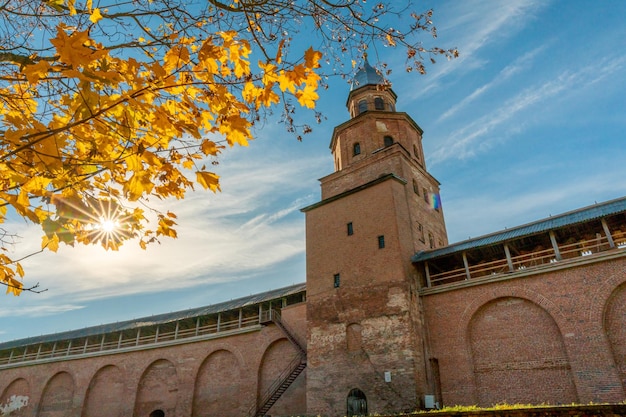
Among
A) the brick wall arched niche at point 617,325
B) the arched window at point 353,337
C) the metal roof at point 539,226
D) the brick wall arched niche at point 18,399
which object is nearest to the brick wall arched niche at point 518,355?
the brick wall arched niche at point 617,325

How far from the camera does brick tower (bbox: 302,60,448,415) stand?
15.7 metres

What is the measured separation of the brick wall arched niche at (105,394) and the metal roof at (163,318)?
2977 millimetres

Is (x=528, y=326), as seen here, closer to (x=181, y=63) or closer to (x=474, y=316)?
(x=474, y=316)

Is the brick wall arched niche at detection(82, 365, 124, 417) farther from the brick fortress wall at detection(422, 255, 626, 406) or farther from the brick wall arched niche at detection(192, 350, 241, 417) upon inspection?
the brick fortress wall at detection(422, 255, 626, 406)

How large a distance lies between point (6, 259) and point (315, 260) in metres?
17.4

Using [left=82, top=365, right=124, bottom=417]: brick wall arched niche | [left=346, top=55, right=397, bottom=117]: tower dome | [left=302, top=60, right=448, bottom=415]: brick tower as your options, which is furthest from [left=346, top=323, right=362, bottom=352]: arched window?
[left=82, top=365, right=124, bottom=417]: brick wall arched niche

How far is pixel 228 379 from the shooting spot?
2283 cm

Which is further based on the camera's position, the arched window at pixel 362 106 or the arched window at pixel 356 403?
the arched window at pixel 362 106

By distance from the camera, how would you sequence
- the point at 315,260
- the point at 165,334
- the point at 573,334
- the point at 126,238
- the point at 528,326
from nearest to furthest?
the point at 126,238
the point at 573,334
the point at 528,326
the point at 315,260
the point at 165,334

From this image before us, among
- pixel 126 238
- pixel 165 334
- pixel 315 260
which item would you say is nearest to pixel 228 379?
pixel 165 334

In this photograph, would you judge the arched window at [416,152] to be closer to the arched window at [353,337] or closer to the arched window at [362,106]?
the arched window at [362,106]

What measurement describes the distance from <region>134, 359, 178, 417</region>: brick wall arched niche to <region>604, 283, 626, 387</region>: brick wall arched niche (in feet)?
72.7

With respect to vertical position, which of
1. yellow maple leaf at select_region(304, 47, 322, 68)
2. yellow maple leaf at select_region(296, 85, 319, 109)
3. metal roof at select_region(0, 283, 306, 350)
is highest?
metal roof at select_region(0, 283, 306, 350)

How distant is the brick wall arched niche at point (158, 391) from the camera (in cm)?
2411
